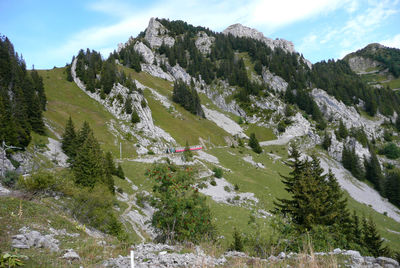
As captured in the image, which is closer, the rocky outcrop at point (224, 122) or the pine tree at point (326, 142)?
the pine tree at point (326, 142)

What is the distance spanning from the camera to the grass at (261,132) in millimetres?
105387

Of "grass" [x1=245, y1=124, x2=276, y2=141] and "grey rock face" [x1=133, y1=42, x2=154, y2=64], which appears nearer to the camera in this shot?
"grass" [x1=245, y1=124, x2=276, y2=141]

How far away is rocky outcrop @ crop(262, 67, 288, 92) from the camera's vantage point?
14299 cm

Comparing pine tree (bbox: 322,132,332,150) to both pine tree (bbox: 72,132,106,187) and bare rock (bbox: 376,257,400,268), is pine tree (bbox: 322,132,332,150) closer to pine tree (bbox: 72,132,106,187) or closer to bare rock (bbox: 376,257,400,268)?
pine tree (bbox: 72,132,106,187)

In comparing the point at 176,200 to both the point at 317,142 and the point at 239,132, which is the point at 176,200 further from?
the point at 317,142

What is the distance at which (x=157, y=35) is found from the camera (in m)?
180

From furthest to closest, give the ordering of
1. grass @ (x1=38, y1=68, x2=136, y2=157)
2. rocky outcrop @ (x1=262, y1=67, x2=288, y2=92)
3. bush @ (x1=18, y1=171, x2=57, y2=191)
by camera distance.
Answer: rocky outcrop @ (x1=262, y1=67, x2=288, y2=92)
grass @ (x1=38, y1=68, x2=136, y2=157)
bush @ (x1=18, y1=171, x2=57, y2=191)

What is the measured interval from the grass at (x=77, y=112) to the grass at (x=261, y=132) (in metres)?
64.3

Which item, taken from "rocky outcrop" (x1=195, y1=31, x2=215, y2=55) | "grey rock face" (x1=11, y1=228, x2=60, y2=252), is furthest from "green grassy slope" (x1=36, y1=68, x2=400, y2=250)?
"rocky outcrop" (x1=195, y1=31, x2=215, y2=55)

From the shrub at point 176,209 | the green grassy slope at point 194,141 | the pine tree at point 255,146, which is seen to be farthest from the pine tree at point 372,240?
the pine tree at point 255,146

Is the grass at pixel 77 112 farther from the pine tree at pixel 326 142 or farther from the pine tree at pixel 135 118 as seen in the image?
the pine tree at pixel 326 142

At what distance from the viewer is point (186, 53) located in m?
171

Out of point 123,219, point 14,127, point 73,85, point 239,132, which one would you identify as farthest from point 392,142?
point 73,85

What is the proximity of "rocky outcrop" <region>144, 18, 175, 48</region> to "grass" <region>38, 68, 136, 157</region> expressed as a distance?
93.4 metres
